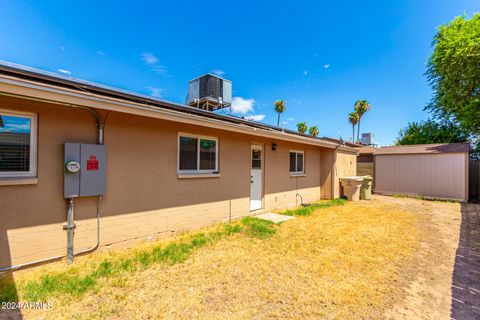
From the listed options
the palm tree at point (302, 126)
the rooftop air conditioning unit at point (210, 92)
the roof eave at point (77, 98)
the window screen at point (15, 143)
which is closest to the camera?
the roof eave at point (77, 98)

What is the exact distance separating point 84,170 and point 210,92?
598 centimetres

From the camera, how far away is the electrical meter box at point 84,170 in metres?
3.41

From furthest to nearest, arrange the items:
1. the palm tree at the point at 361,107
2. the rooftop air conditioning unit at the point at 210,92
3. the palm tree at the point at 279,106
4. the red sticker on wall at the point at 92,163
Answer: the palm tree at the point at 279,106, the palm tree at the point at 361,107, the rooftop air conditioning unit at the point at 210,92, the red sticker on wall at the point at 92,163

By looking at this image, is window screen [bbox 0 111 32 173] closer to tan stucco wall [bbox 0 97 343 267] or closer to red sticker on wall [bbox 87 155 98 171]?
tan stucco wall [bbox 0 97 343 267]

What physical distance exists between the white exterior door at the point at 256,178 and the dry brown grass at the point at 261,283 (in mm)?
2316

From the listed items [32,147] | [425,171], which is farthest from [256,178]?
[425,171]

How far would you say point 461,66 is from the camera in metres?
10.9

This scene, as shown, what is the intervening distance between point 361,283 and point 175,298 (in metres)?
2.62

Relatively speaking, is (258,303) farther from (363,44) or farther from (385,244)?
A: (363,44)

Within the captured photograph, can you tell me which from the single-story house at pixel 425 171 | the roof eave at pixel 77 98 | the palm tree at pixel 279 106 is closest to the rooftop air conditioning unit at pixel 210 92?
the roof eave at pixel 77 98

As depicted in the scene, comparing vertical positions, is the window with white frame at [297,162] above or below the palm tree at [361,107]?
below

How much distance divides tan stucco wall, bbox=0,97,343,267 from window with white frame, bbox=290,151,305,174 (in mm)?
2682

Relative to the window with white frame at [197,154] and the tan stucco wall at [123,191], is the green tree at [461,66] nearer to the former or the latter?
the tan stucco wall at [123,191]

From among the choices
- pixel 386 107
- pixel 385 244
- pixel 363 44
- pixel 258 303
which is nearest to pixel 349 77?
pixel 363 44
